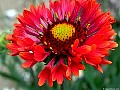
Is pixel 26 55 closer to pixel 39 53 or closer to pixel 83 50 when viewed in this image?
pixel 39 53

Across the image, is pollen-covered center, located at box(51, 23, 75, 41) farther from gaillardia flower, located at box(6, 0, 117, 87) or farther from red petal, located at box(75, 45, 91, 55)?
red petal, located at box(75, 45, 91, 55)

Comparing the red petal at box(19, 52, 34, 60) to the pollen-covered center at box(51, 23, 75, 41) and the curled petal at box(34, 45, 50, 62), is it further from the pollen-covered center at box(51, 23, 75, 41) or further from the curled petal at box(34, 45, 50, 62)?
the pollen-covered center at box(51, 23, 75, 41)

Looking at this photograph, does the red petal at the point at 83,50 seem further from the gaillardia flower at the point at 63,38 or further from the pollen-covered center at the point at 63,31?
the pollen-covered center at the point at 63,31

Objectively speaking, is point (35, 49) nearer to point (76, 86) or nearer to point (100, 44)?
point (100, 44)

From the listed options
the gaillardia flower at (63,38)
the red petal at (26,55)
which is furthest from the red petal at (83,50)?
the red petal at (26,55)

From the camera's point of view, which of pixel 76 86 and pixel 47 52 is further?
pixel 76 86

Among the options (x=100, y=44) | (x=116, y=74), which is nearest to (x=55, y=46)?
(x=100, y=44)

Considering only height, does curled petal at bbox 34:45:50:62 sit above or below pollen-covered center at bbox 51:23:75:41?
below

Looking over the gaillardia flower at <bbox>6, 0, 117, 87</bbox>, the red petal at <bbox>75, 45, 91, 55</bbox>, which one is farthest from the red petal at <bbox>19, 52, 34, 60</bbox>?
the red petal at <bbox>75, 45, 91, 55</bbox>

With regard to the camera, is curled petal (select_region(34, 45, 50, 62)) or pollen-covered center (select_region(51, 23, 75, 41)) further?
pollen-covered center (select_region(51, 23, 75, 41))
